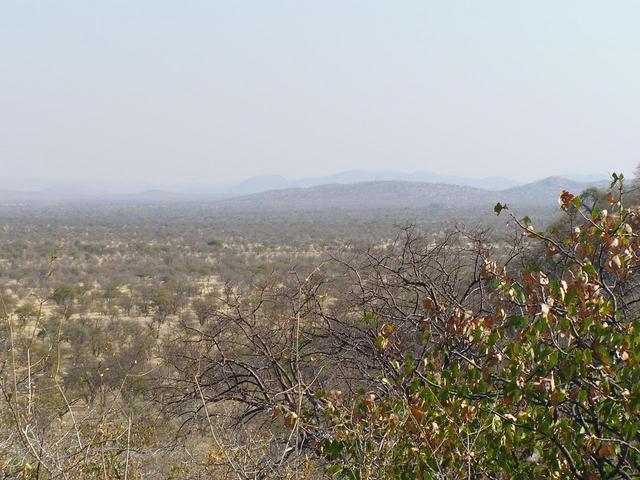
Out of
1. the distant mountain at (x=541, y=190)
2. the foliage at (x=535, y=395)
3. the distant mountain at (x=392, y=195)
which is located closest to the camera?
the foliage at (x=535, y=395)

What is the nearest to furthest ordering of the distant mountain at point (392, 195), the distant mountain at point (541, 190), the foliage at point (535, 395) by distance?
the foliage at point (535, 395)
the distant mountain at point (392, 195)
the distant mountain at point (541, 190)

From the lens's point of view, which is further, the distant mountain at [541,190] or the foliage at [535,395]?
the distant mountain at [541,190]

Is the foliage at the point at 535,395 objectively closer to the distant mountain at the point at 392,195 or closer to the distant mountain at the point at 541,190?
the distant mountain at the point at 392,195

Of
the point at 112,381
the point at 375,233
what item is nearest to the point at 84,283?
the point at 112,381

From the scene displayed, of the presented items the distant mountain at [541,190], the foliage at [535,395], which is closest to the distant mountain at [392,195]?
the distant mountain at [541,190]

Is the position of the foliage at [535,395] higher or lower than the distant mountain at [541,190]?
higher

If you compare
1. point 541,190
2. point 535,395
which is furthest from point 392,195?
point 535,395

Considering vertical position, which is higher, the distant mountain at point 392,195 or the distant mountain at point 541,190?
the distant mountain at point 392,195

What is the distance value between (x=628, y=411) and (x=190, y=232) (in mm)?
63776

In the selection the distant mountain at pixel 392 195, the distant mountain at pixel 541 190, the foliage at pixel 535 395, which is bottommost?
the distant mountain at pixel 541 190

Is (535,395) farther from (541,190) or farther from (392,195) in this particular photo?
(541,190)

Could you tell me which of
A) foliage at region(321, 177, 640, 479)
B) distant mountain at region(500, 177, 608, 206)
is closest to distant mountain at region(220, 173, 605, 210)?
distant mountain at region(500, 177, 608, 206)

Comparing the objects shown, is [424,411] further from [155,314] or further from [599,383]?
[155,314]

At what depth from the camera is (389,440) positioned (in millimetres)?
3381
